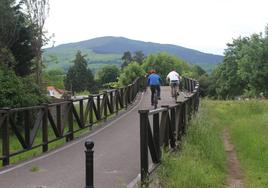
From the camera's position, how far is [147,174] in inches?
344

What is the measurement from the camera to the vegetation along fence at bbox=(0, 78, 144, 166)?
452 inches

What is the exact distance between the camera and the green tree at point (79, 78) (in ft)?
417

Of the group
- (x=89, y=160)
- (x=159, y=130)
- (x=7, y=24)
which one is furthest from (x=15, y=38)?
(x=89, y=160)

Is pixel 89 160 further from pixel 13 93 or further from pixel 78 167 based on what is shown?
pixel 13 93

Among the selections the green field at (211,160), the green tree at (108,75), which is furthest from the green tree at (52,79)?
the green tree at (108,75)

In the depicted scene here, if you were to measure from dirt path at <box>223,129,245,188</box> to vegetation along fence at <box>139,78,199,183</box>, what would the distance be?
150 centimetres

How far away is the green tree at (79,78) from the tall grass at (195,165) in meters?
112

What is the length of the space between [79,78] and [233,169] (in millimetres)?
117493

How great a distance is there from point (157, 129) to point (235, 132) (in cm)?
1008

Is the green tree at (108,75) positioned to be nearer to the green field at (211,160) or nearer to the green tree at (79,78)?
the green tree at (79,78)

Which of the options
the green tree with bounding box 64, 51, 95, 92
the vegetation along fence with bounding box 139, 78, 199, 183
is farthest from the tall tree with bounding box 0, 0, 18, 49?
the green tree with bounding box 64, 51, 95, 92

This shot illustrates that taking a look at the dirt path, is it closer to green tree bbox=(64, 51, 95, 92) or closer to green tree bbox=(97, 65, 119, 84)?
green tree bbox=(64, 51, 95, 92)

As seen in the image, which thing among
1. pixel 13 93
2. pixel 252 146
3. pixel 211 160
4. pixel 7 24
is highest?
pixel 7 24

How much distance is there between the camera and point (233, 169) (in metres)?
12.8
